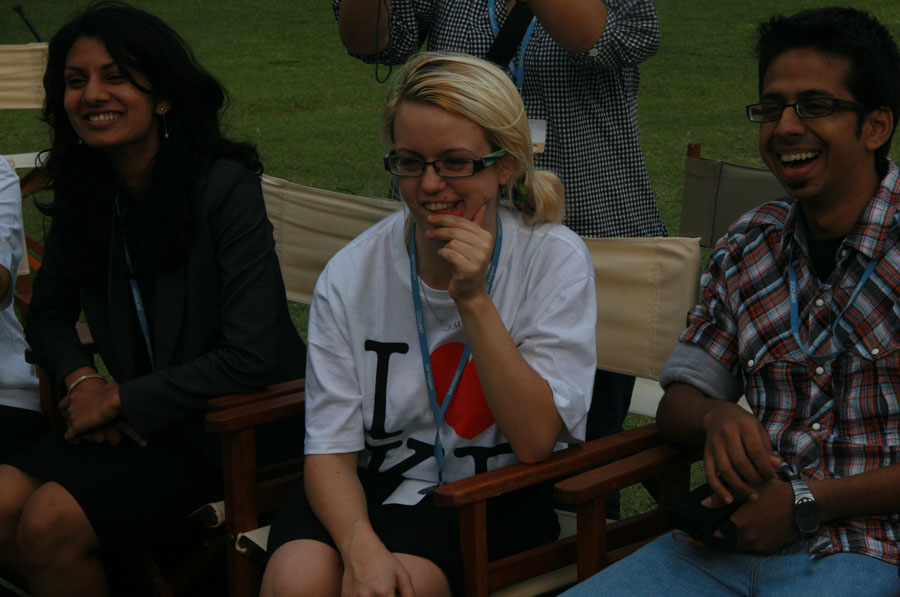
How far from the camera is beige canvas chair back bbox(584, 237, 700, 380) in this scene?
10.2 feet

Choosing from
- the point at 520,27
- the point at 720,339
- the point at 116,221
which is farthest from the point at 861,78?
the point at 116,221

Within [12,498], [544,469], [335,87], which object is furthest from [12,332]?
[335,87]

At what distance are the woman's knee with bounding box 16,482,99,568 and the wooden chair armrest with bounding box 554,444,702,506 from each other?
129 cm

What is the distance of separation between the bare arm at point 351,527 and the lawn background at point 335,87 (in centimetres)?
184

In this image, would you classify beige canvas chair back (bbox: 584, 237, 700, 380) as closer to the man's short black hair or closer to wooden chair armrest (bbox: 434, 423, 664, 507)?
wooden chair armrest (bbox: 434, 423, 664, 507)

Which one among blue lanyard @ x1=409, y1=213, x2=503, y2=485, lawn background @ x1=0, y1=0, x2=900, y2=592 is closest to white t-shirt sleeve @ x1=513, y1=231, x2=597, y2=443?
blue lanyard @ x1=409, y1=213, x2=503, y2=485

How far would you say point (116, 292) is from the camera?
313 cm

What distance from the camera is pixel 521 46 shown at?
3172 millimetres

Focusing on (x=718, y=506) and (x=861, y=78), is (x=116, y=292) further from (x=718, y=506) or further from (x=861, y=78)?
(x=861, y=78)

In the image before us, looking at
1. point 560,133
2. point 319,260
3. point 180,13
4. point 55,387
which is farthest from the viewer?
point 180,13

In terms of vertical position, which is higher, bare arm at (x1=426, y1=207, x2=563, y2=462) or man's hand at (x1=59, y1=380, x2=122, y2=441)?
bare arm at (x1=426, y1=207, x2=563, y2=462)

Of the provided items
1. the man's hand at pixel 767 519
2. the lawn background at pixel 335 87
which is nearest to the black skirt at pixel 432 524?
the man's hand at pixel 767 519

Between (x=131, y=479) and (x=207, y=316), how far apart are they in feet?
1.57

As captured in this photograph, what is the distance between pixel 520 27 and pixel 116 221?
1.26 metres
